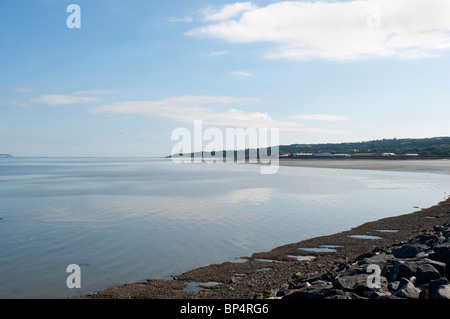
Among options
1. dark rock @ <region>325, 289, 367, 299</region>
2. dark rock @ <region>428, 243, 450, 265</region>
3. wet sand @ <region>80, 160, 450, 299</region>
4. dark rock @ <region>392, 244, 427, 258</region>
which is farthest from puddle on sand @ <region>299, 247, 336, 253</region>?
dark rock @ <region>325, 289, 367, 299</region>

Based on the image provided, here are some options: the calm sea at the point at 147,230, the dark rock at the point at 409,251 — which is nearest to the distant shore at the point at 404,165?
the calm sea at the point at 147,230

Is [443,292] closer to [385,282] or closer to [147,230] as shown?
[385,282]

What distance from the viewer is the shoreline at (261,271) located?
8.25 m

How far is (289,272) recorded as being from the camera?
31.6ft

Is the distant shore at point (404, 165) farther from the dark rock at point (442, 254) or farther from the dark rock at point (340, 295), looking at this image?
the dark rock at point (340, 295)

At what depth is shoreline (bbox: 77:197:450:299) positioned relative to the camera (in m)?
8.25

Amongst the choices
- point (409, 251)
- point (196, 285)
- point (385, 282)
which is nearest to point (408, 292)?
point (385, 282)

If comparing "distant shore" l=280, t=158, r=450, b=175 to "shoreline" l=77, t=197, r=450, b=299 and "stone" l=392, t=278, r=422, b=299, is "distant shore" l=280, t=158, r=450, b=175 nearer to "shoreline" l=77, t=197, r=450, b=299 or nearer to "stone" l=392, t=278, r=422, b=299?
"shoreline" l=77, t=197, r=450, b=299

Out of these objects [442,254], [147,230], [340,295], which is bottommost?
[147,230]

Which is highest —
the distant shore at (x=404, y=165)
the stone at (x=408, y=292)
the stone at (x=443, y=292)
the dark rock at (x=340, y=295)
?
the stone at (x=443, y=292)

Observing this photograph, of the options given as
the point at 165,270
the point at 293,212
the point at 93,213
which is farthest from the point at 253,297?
the point at 93,213

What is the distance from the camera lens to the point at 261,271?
9.83m
